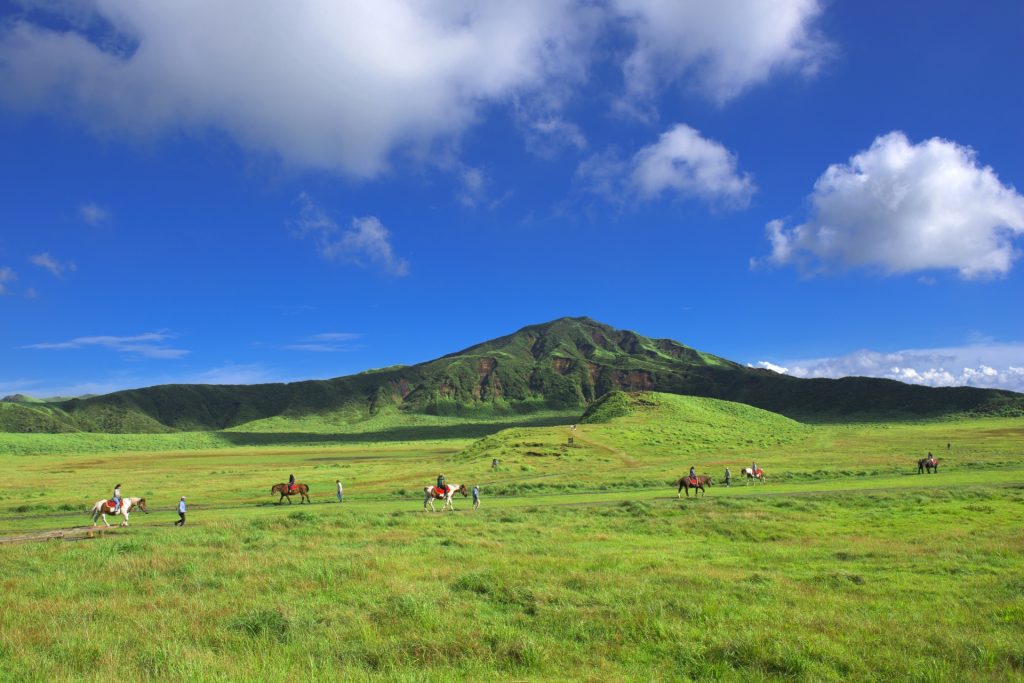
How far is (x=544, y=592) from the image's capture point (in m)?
15.2

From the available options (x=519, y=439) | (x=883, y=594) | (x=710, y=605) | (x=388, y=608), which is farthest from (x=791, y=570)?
(x=519, y=439)

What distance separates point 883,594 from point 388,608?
1222cm

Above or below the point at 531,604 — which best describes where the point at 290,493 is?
below

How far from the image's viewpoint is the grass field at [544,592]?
10.5 meters

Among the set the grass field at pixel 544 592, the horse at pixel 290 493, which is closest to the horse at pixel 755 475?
the grass field at pixel 544 592

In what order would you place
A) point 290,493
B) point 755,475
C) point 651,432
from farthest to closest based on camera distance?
point 651,432, point 755,475, point 290,493

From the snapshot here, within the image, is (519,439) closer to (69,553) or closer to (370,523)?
(370,523)

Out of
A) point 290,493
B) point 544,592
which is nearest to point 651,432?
point 290,493

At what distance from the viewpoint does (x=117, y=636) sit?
39.9 ft

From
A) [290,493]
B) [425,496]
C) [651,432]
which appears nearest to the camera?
[425,496]

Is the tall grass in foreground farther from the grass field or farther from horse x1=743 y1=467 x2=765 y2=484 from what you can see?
horse x1=743 y1=467 x2=765 y2=484

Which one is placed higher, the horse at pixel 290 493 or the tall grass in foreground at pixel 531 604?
the tall grass in foreground at pixel 531 604

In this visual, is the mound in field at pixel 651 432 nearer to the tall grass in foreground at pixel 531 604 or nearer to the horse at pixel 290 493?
the horse at pixel 290 493

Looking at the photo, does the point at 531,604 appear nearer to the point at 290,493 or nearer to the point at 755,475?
the point at 290,493
